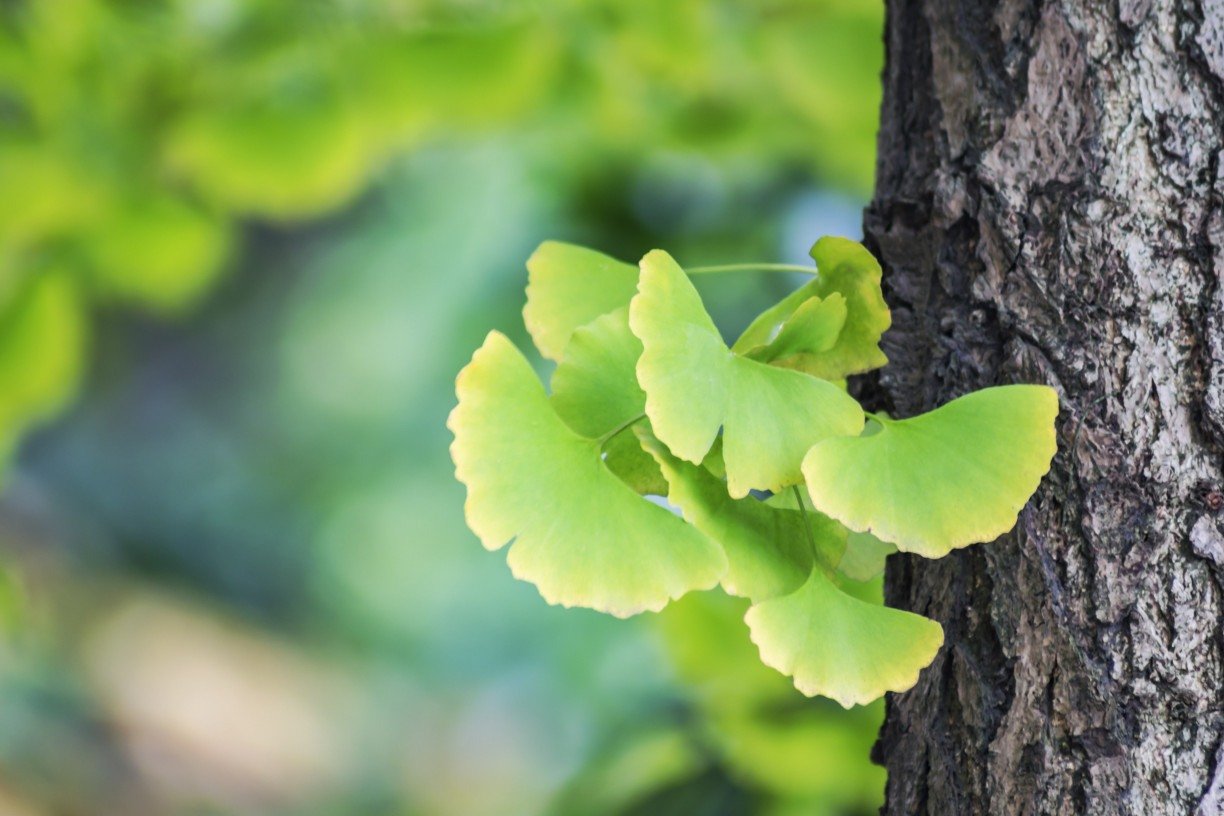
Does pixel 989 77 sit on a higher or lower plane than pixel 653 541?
higher

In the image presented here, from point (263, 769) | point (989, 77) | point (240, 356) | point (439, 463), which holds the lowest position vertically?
point (989, 77)

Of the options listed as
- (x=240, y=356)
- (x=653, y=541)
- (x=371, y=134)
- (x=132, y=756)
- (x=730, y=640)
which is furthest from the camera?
(x=240, y=356)

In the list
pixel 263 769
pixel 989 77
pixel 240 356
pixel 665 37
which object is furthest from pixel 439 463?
pixel 989 77

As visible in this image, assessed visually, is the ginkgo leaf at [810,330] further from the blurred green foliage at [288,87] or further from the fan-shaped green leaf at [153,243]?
the fan-shaped green leaf at [153,243]

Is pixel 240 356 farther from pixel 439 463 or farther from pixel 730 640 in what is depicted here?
pixel 730 640

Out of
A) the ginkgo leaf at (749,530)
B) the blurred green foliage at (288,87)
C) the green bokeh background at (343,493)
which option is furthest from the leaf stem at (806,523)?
the green bokeh background at (343,493)

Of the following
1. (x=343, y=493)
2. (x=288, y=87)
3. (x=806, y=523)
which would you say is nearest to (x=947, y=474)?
(x=806, y=523)

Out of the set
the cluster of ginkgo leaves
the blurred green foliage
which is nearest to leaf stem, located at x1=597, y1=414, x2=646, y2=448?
the cluster of ginkgo leaves

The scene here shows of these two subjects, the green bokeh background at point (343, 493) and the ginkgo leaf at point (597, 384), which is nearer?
the ginkgo leaf at point (597, 384)
